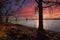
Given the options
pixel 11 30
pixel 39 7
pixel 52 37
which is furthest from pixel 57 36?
pixel 11 30

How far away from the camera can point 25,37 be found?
11742 millimetres

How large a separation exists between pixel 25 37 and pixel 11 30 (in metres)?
1.31

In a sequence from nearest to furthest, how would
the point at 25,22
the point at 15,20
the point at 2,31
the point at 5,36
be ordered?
the point at 5,36
the point at 2,31
the point at 25,22
the point at 15,20

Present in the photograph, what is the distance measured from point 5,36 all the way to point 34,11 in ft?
13.6

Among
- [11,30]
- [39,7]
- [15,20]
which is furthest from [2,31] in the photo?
[15,20]

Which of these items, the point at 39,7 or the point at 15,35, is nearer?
the point at 15,35

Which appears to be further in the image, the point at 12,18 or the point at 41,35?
the point at 12,18

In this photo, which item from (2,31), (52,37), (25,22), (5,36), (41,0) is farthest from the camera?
(25,22)

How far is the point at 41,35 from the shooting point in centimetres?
1262

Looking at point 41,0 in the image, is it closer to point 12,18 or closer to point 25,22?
point 25,22

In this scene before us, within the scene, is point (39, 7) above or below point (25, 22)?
above

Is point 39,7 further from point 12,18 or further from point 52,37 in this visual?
point 12,18

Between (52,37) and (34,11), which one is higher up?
(34,11)

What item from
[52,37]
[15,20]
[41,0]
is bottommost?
[52,37]
